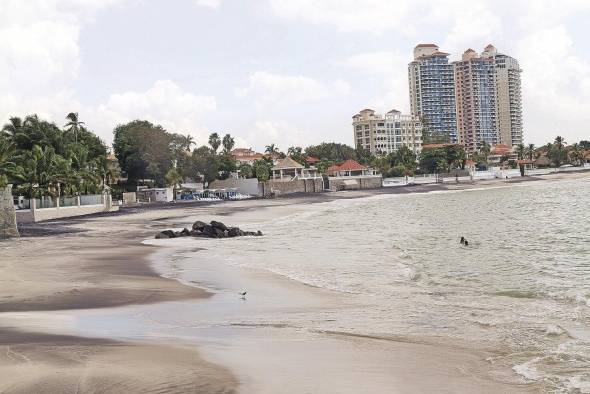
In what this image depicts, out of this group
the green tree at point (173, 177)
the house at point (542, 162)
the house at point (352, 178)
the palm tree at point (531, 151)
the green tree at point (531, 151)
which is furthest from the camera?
the green tree at point (531, 151)

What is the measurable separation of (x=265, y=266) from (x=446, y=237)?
14685 millimetres

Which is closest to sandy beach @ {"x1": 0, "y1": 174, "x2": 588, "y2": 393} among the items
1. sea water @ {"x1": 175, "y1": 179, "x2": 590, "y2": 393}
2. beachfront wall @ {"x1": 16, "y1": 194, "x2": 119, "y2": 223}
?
sea water @ {"x1": 175, "y1": 179, "x2": 590, "y2": 393}

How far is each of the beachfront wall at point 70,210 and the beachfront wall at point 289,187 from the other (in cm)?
3827

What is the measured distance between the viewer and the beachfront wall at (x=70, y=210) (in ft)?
164

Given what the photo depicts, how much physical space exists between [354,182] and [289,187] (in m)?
16.9

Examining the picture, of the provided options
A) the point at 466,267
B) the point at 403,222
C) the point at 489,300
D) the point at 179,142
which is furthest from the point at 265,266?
the point at 179,142

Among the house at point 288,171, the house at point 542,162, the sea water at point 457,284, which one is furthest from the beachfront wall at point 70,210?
the house at point 542,162

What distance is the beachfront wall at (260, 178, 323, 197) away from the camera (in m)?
104

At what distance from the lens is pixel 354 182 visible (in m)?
120

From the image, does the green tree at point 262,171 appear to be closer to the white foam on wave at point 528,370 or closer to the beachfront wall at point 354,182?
the beachfront wall at point 354,182

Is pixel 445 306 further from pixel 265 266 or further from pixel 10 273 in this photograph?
pixel 10 273

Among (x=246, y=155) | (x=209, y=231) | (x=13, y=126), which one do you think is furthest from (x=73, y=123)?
(x=246, y=155)

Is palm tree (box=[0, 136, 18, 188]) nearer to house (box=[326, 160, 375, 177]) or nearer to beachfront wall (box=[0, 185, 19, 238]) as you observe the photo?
beachfront wall (box=[0, 185, 19, 238])

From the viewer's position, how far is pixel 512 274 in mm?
18375
